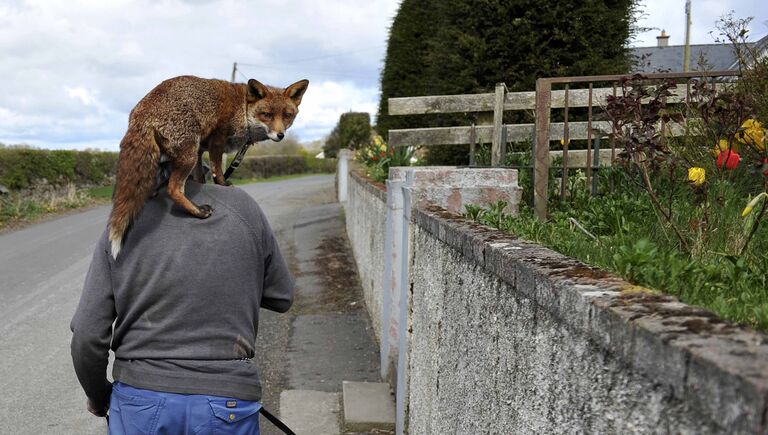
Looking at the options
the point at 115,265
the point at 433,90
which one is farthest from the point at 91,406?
the point at 433,90

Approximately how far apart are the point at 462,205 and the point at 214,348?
2.85m

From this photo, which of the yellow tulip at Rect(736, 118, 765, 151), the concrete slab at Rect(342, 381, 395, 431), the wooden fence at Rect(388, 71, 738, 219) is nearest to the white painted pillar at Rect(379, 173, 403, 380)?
the concrete slab at Rect(342, 381, 395, 431)

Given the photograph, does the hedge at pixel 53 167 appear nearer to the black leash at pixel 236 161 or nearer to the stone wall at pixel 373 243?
the stone wall at pixel 373 243

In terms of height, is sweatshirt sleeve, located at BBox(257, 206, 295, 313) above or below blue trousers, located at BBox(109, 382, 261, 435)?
above

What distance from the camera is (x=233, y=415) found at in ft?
9.91

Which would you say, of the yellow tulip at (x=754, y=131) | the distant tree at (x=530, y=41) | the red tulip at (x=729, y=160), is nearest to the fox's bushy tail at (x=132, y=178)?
the red tulip at (x=729, y=160)

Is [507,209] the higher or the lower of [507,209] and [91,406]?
the higher

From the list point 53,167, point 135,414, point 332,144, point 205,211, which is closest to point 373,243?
point 205,211

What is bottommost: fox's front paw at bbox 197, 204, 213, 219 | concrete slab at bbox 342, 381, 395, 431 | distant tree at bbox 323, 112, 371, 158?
concrete slab at bbox 342, 381, 395, 431

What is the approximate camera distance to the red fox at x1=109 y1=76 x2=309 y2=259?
3096 millimetres

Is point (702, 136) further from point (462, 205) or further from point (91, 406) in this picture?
point (91, 406)

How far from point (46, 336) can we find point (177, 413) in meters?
7.05

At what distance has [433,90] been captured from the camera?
11586mm

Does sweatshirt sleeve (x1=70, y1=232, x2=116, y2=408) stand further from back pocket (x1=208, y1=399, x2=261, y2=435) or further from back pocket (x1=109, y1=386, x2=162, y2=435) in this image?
back pocket (x1=208, y1=399, x2=261, y2=435)
